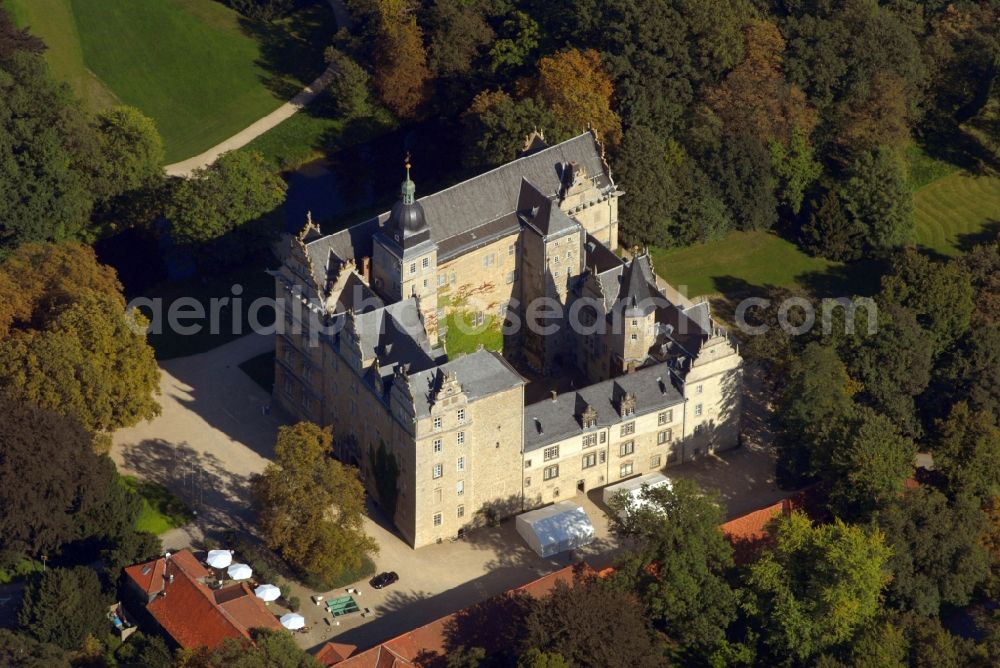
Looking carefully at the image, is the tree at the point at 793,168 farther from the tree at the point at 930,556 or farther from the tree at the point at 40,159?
the tree at the point at 40,159

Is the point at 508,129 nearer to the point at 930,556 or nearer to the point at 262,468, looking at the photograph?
the point at 262,468

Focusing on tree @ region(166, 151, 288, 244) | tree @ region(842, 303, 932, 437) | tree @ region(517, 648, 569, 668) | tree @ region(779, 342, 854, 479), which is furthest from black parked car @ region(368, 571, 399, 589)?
tree @ region(166, 151, 288, 244)

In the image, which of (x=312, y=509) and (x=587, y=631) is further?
(x=312, y=509)

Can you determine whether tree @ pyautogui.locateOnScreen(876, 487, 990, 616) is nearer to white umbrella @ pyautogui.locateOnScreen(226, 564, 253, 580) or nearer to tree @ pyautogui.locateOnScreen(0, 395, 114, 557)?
white umbrella @ pyautogui.locateOnScreen(226, 564, 253, 580)

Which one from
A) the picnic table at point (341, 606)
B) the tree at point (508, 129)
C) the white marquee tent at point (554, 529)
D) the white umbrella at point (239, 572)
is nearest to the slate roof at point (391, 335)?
the white marquee tent at point (554, 529)

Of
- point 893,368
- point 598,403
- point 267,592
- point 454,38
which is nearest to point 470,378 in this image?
point 598,403
